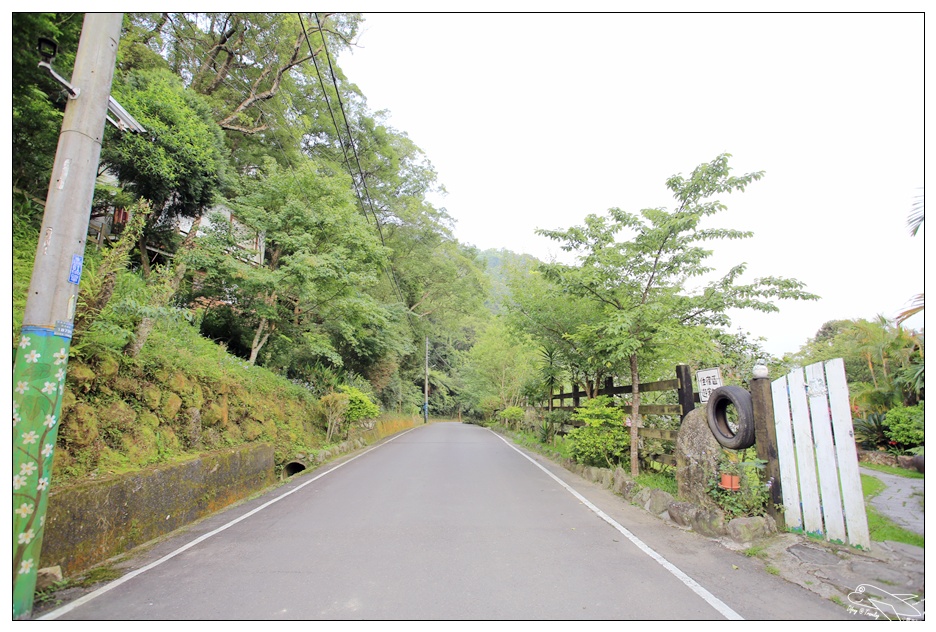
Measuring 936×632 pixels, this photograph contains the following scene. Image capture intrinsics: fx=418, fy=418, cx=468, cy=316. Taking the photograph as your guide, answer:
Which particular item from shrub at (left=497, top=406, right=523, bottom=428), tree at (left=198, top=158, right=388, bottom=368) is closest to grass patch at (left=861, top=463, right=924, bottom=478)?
tree at (left=198, top=158, right=388, bottom=368)

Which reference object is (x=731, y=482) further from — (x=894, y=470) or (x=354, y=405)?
(x=354, y=405)

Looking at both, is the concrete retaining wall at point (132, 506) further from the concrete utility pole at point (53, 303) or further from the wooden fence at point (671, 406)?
the wooden fence at point (671, 406)

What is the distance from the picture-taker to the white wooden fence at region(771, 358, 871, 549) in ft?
12.8

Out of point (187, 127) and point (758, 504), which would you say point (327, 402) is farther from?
point (758, 504)

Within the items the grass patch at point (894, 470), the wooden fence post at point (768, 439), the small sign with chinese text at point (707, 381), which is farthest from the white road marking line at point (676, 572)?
the grass patch at point (894, 470)

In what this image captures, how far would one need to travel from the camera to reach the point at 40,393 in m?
3.00

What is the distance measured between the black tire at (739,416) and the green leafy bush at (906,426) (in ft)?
22.2

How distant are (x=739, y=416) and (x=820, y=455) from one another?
0.98m

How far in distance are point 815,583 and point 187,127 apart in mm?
13075

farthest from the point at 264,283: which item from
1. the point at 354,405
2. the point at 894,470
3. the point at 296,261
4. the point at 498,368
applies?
the point at 498,368

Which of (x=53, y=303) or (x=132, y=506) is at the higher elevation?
(x=53, y=303)

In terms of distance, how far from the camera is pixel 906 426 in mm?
8953

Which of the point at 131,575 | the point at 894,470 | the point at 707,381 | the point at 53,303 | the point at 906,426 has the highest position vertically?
the point at 53,303

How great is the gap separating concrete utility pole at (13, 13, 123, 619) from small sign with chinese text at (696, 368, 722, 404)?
23.5ft
